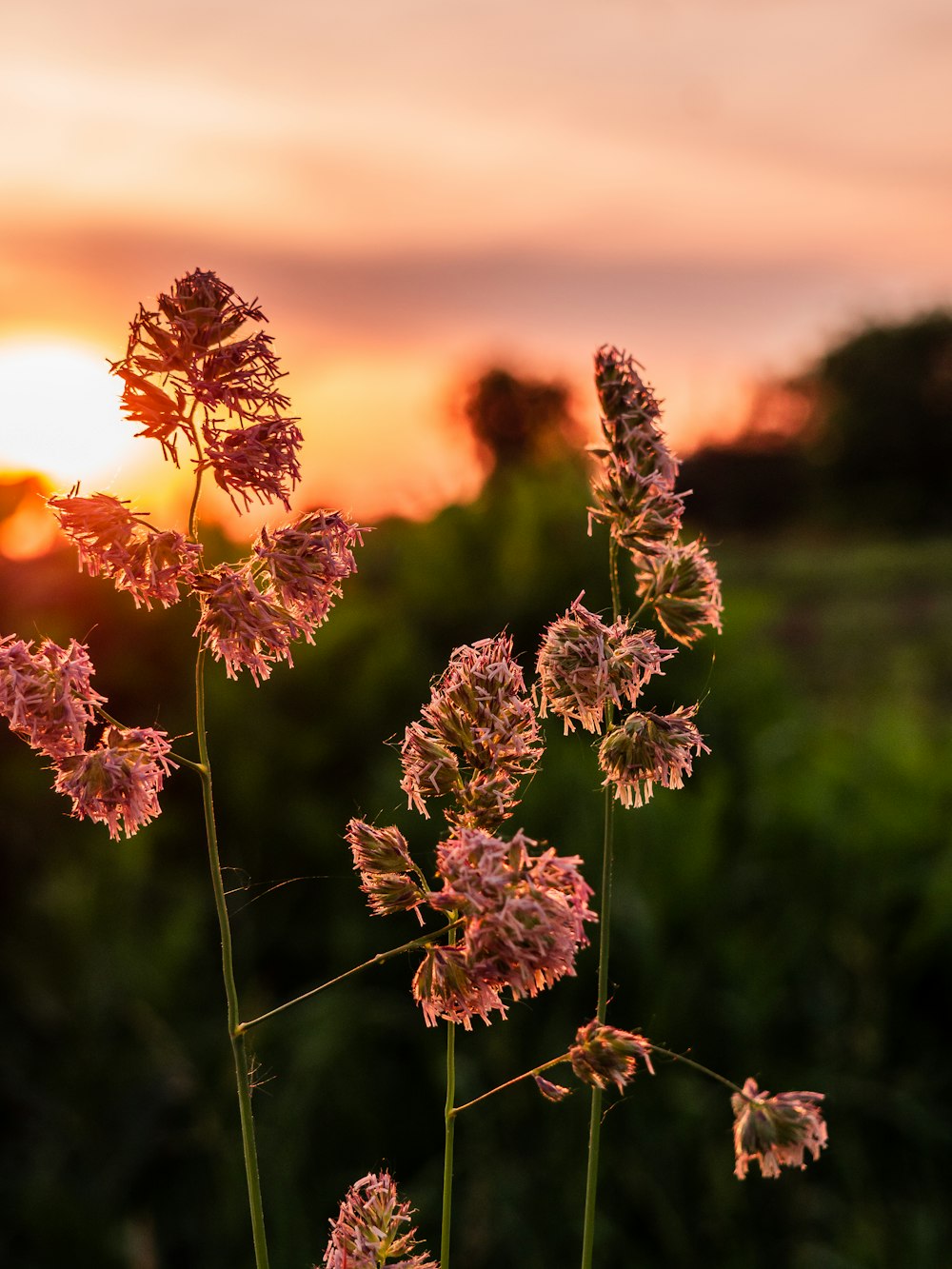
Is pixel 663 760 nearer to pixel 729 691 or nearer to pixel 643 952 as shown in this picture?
pixel 643 952

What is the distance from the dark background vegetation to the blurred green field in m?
0.01

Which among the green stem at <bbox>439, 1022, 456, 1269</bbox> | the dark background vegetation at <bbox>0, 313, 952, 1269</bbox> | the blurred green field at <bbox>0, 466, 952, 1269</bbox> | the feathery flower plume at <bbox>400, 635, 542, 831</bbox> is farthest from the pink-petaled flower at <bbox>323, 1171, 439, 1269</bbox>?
the blurred green field at <bbox>0, 466, 952, 1269</bbox>

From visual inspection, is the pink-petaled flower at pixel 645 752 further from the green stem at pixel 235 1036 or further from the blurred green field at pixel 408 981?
the blurred green field at pixel 408 981

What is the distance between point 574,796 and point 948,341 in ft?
95.0

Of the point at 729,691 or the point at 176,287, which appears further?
the point at 729,691

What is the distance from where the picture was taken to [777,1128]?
850 millimetres

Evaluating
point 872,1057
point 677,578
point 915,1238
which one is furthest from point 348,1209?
→ point 872,1057

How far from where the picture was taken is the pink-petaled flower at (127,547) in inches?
30.9

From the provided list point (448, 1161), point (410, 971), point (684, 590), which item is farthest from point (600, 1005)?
point (410, 971)

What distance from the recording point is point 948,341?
30.4 meters

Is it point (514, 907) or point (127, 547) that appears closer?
point (514, 907)

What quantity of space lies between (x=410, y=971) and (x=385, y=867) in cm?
304

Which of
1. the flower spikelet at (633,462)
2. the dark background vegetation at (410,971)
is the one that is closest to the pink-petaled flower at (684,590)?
the flower spikelet at (633,462)

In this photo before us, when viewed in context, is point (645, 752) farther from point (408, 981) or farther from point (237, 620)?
point (408, 981)
